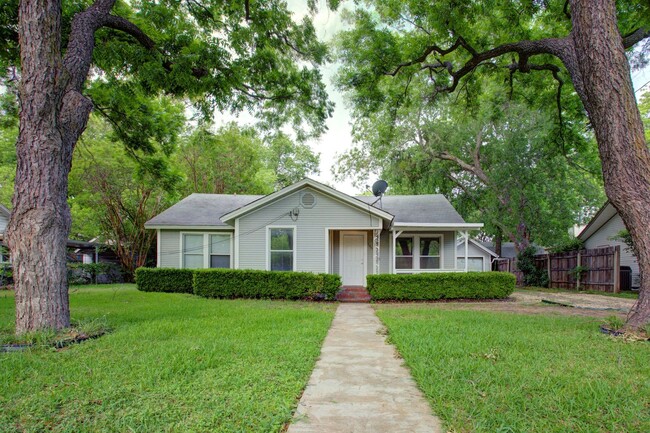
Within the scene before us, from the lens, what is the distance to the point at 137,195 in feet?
62.4

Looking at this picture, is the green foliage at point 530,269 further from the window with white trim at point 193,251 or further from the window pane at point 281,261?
the window with white trim at point 193,251

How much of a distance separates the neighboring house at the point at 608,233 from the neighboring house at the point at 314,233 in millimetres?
Answer: 8217

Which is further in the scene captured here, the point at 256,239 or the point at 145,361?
the point at 256,239

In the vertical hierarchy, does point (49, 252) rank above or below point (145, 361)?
above

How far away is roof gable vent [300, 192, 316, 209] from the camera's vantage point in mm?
12789

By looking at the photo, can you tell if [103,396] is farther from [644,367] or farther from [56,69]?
[644,367]

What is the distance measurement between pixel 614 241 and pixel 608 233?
0.48 meters

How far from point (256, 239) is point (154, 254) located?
9.91 meters

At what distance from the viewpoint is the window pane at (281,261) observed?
12.8m

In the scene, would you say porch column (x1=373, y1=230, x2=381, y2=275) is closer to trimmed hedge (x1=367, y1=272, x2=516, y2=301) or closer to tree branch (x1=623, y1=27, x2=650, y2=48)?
trimmed hedge (x1=367, y1=272, x2=516, y2=301)

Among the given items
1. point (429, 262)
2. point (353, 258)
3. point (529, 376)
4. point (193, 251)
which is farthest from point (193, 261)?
point (529, 376)

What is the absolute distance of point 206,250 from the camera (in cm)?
1459

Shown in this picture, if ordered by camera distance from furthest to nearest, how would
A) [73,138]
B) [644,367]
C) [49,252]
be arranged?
[73,138]
[49,252]
[644,367]

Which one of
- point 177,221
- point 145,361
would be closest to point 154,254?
point 177,221
